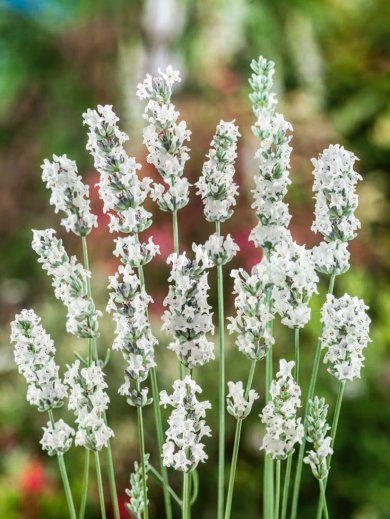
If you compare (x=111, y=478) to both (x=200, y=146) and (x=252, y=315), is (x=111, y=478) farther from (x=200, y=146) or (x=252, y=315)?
(x=200, y=146)

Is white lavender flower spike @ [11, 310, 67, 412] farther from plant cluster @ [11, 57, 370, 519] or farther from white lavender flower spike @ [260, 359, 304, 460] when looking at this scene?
→ white lavender flower spike @ [260, 359, 304, 460]

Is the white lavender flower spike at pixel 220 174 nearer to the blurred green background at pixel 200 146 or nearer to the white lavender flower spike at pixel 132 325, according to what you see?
the white lavender flower spike at pixel 132 325

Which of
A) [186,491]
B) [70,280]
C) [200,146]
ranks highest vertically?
[200,146]

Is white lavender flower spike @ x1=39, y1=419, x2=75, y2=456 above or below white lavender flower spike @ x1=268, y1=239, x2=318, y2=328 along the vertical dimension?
below

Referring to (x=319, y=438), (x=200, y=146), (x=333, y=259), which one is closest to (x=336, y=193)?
(x=333, y=259)

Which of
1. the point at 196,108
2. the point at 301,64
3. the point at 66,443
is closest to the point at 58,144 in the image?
the point at 196,108

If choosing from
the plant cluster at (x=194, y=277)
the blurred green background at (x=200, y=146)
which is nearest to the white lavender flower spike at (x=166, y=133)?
the plant cluster at (x=194, y=277)

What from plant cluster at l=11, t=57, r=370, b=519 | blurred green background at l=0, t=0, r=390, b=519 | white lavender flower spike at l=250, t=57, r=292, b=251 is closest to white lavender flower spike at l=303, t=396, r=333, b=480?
plant cluster at l=11, t=57, r=370, b=519
